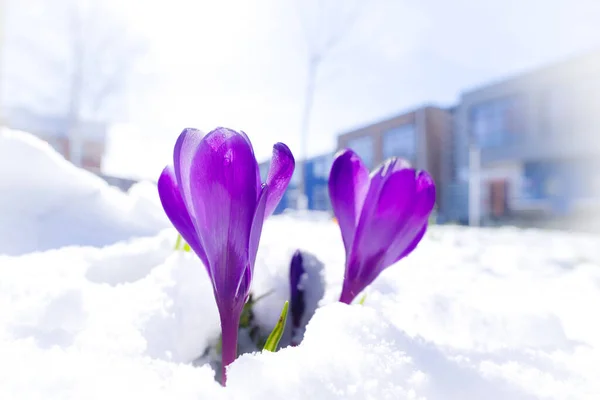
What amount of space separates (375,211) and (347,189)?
40 mm

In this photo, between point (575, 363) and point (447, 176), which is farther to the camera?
point (447, 176)

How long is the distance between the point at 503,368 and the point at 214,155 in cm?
32

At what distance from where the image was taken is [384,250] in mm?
533

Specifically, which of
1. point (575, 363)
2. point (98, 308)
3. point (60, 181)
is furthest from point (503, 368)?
point (60, 181)

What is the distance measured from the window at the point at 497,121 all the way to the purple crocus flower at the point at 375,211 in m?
18.9

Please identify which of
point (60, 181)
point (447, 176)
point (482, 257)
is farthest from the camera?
point (447, 176)

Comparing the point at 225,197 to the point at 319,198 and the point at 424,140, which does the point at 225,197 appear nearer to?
the point at 424,140

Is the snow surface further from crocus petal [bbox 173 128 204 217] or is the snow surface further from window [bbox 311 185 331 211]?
window [bbox 311 185 331 211]

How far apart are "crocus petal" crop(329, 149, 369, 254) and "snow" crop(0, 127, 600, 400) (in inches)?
4.4

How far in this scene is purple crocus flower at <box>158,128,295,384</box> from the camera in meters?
0.37

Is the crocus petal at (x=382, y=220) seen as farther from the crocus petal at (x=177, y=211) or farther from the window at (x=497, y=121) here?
the window at (x=497, y=121)

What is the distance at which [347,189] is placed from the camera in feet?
1.76

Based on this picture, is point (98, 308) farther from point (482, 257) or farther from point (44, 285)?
point (482, 257)

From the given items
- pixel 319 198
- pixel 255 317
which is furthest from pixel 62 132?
pixel 255 317
